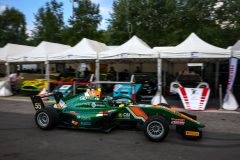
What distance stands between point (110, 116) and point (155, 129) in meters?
1.25

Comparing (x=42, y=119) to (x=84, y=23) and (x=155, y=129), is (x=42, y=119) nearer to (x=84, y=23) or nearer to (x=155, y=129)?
(x=155, y=129)

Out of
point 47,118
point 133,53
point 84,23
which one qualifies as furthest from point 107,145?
point 84,23

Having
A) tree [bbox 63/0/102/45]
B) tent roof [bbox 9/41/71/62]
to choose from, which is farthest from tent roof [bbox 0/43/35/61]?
tree [bbox 63/0/102/45]

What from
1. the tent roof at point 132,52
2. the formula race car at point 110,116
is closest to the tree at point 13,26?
the tent roof at point 132,52

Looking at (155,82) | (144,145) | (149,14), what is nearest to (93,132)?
(144,145)

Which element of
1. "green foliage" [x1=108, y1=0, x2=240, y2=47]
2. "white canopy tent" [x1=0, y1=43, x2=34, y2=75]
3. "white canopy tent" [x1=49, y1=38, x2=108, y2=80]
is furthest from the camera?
"green foliage" [x1=108, y1=0, x2=240, y2=47]

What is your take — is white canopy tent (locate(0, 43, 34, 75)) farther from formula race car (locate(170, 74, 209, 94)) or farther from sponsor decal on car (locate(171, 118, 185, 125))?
sponsor decal on car (locate(171, 118, 185, 125))

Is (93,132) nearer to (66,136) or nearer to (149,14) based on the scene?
(66,136)

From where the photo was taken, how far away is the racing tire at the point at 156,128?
19.5 feet

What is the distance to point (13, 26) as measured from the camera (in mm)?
53750

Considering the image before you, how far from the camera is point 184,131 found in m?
6.26

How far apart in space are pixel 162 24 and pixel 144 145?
24986 millimetres

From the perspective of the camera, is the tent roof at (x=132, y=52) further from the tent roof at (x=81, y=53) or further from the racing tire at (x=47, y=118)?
the racing tire at (x=47, y=118)

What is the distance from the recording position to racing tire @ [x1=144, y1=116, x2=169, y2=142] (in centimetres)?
595
